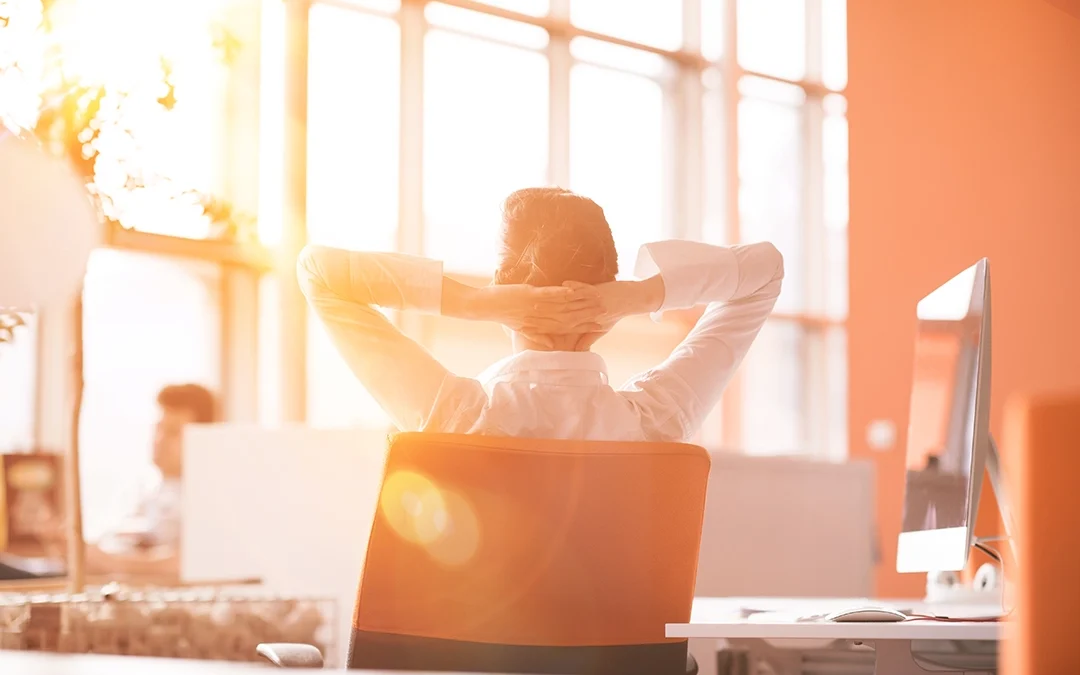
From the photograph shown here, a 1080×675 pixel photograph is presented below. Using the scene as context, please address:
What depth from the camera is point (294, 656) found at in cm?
149

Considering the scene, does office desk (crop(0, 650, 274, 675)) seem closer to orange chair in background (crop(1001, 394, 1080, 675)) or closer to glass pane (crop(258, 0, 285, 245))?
orange chair in background (crop(1001, 394, 1080, 675))

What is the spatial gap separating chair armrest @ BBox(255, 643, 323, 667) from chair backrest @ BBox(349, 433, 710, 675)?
0.18 metres

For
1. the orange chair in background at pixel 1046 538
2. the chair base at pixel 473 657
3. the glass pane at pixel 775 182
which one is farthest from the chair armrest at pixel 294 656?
the glass pane at pixel 775 182

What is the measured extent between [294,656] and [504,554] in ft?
1.11

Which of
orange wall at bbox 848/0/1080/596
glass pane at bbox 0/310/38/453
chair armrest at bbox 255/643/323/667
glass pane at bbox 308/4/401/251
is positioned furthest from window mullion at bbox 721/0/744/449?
chair armrest at bbox 255/643/323/667

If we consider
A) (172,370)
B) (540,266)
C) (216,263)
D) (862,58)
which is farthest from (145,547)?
(862,58)

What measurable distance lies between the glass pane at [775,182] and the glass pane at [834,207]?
0.19 m

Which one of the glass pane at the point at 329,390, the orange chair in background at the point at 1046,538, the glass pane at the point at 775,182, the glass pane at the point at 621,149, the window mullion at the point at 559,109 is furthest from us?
the glass pane at the point at 775,182

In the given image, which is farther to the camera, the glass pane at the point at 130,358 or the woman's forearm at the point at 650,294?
the glass pane at the point at 130,358

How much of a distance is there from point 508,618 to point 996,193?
5.57 meters

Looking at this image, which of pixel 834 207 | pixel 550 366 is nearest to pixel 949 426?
pixel 550 366

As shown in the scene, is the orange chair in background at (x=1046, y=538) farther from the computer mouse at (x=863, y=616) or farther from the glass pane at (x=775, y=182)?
the glass pane at (x=775, y=182)

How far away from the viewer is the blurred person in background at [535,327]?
5.12 ft

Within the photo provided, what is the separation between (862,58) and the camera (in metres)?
7.01
